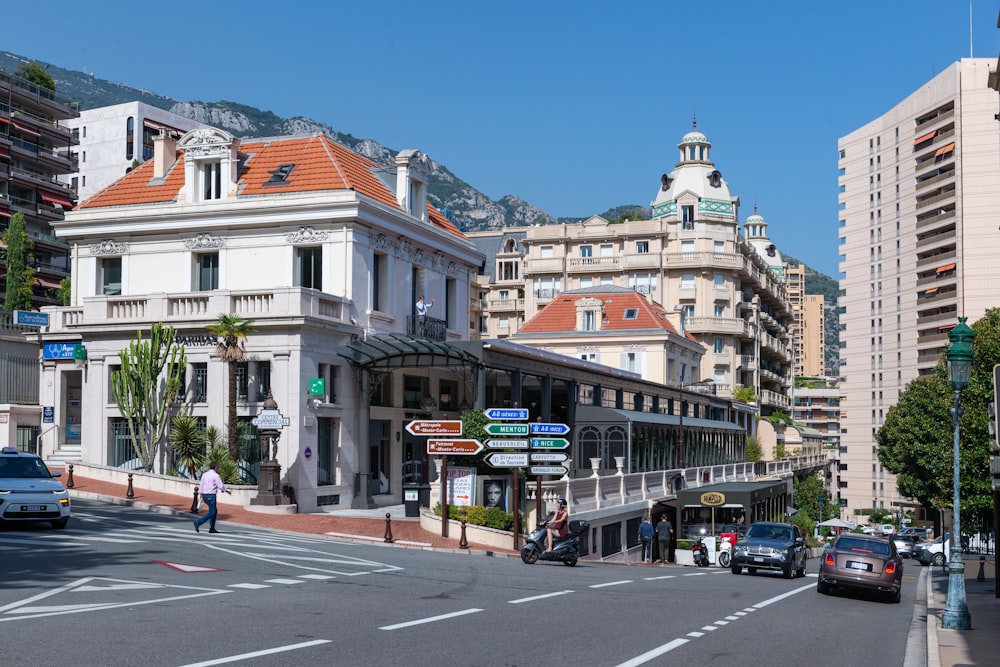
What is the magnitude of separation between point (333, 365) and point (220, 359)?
3.93 meters

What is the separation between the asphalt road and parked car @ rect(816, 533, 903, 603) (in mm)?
441

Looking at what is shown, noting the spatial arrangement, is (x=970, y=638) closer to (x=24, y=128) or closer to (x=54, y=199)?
(x=54, y=199)

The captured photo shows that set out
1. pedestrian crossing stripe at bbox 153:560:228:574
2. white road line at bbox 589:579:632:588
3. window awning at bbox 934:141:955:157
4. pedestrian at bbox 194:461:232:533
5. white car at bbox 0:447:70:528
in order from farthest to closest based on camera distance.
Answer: window awning at bbox 934:141:955:157
pedestrian at bbox 194:461:232:533
white car at bbox 0:447:70:528
white road line at bbox 589:579:632:588
pedestrian crossing stripe at bbox 153:560:228:574

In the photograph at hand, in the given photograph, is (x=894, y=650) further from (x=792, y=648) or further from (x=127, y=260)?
(x=127, y=260)

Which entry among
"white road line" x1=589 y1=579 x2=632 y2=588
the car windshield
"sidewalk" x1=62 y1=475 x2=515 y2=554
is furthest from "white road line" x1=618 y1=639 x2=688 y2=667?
the car windshield

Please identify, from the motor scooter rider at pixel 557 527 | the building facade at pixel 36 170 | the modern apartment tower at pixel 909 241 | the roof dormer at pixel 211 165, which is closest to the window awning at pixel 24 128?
the building facade at pixel 36 170

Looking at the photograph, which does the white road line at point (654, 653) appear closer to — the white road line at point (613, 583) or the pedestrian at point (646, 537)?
the white road line at point (613, 583)

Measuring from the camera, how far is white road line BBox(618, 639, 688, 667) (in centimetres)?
1190

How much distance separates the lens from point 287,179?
42719mm

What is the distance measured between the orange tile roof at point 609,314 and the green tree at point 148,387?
44.3 m

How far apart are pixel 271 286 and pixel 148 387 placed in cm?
658

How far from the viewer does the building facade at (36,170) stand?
75.6m

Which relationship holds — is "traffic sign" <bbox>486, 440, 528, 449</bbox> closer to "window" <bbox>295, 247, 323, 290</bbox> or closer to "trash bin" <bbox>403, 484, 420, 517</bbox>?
"trash bin" <bbox>403, 484, 420, 517</bbox>

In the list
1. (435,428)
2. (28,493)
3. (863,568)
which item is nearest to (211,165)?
(435,428)
